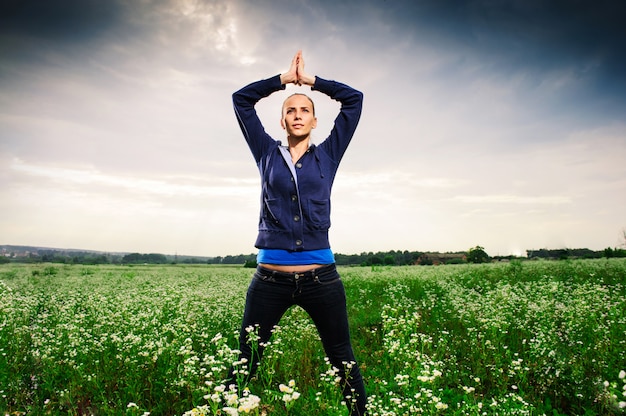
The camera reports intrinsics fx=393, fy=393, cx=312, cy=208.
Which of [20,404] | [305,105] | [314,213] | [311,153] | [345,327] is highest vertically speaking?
[305,105]

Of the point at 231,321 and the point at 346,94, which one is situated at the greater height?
the point at 346,94

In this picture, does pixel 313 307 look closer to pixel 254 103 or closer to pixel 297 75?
pixel 254 103

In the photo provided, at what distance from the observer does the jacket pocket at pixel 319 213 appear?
3.18 meters

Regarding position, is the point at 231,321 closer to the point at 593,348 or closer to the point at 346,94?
the point at 346,94

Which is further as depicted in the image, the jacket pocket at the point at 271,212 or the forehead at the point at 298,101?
the forehead at the point at 298,101

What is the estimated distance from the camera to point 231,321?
720 cm

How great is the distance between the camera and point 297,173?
3.28m

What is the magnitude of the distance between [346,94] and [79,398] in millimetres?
4490

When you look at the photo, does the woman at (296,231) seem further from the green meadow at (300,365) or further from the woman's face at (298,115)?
the green meadow at (300,365)

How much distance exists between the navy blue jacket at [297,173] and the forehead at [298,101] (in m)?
0.27

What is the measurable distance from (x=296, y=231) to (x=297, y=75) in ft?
4.88

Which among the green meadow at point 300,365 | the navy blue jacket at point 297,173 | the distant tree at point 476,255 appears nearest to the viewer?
the navy blue jacket at point 297,173

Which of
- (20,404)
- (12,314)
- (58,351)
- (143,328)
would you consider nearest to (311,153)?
(143,328)

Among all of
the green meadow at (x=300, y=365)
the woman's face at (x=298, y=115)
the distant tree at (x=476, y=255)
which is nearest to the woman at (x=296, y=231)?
the woman's face at (x=298, y=115)
